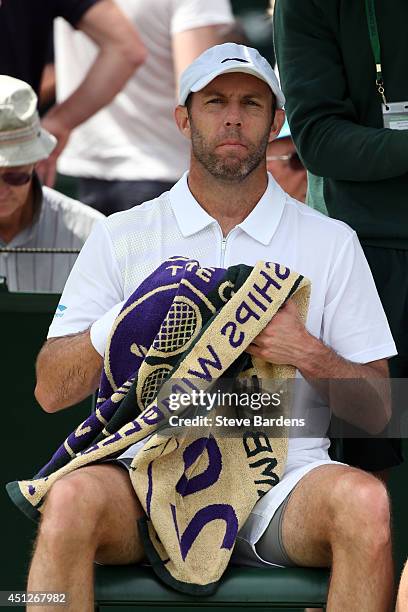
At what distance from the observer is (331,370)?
9.84 feet

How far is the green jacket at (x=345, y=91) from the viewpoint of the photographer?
328 cm

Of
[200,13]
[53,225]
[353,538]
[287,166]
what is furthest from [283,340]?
[200,13]

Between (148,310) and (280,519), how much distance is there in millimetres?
495

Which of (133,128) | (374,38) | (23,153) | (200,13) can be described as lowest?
(133,128)

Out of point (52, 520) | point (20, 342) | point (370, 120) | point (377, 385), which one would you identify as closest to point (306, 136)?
point (370, 120)

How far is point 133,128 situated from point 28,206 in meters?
0.73

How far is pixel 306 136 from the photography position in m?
3.34

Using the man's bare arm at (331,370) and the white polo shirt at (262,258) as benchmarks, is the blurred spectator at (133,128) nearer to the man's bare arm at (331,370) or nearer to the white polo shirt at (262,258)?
the white polo shirt at (262,258)

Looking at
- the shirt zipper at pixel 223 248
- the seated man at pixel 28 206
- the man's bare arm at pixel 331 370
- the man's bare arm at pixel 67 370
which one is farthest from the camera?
the seated man at pixel 28 206

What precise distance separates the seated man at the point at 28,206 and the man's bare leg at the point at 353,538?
1586 mm

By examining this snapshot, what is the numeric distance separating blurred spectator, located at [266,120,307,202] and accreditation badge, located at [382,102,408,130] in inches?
48.3


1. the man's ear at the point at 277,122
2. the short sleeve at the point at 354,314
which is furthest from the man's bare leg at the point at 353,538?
the man's ear at the point at 277,122

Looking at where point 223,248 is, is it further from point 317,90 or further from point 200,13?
point 200,13

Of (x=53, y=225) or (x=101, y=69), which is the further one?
(x=101, y=69)
